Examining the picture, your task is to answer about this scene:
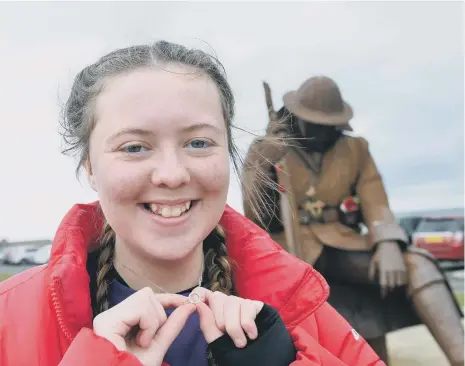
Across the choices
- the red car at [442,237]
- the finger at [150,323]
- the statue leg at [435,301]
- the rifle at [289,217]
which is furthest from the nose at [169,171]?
the red car at [442,237]

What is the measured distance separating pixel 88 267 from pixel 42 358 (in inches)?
11.6

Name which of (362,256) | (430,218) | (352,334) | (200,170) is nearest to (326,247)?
(362,256)

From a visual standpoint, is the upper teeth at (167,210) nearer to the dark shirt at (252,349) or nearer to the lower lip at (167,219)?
the lower lip at (167,219)

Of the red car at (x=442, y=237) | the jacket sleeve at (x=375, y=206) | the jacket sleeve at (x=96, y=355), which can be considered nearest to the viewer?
the jacket sleeve at (x=96, y=355)

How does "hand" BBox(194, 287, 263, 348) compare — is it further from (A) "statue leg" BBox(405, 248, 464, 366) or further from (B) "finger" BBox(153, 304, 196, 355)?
(A) "statue leg" BBox(405, 248, 464, 366)

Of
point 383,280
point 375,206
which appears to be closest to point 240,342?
point 383,280

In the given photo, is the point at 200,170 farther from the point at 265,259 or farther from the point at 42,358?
the point at 42,358

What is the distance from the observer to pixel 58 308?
114cm

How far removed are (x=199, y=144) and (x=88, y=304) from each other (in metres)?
0.39

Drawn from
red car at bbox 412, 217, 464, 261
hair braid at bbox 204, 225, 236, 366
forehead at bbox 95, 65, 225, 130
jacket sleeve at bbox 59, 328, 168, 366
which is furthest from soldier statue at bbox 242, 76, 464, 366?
red car at bbox 412, 217, 464, 261

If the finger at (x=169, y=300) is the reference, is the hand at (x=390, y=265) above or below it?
below

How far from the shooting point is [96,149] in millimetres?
1239

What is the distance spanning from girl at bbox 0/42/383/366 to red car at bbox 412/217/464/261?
8917 mm

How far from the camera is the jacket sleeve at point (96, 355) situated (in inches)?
38.8
